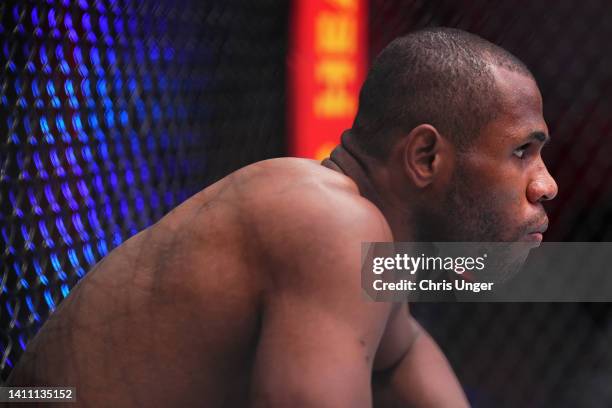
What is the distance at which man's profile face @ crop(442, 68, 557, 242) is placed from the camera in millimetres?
741

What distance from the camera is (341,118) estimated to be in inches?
72.9

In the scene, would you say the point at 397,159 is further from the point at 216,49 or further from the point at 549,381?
the point at 549,381

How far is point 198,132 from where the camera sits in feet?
4.74

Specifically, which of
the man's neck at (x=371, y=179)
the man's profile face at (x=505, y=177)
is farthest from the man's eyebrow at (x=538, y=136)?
the man's neck at (x=371, y=179)

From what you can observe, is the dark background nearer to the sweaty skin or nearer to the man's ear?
the sweaty skin

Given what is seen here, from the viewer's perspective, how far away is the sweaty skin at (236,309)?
2.01 ft

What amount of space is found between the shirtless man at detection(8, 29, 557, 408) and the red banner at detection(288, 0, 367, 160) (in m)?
0.93

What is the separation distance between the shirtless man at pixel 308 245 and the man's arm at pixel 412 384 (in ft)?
0.58

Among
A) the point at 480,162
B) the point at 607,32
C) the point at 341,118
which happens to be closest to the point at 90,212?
the point at 480,162

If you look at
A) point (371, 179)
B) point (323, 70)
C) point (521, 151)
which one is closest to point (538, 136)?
point (521, 151)

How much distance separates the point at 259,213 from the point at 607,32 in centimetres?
137

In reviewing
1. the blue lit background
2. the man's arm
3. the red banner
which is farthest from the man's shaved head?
the red banner

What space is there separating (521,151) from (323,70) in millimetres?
1109

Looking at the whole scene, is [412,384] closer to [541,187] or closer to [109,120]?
[541,187]
